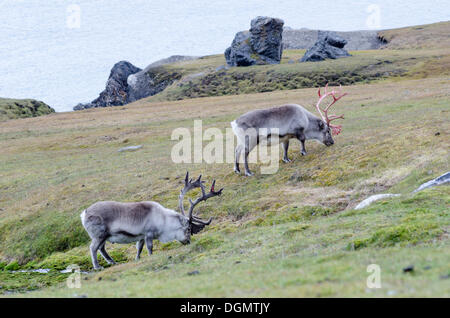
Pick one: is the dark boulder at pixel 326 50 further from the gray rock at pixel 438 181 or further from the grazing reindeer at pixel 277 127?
the gray rock at pixel 438 181

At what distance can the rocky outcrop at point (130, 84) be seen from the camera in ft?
484

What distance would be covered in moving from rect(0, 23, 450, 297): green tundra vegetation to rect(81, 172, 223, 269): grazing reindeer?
2.01 feet

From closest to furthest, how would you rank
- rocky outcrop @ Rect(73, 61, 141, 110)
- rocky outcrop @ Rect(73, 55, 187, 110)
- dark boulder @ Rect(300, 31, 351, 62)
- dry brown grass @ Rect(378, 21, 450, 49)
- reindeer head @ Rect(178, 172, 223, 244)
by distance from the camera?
reindeer head @ Rect(178, 172, 223, 244) < dark boulder @ Rect(300, 31, 351, 62) < dry brown grass @ Rect(378, 21, 450, 49) < rocky outcrop @ Rect(73, 55, 187, 110) < rocky outcrop @ Rect(73, 61, 141, 110)

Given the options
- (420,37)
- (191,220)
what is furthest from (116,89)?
(191,220)

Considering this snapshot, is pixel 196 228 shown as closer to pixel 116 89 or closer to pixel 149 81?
pixel 149 81

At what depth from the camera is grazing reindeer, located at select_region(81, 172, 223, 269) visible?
13891 mm

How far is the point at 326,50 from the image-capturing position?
4911 inches

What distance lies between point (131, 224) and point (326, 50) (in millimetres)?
118922

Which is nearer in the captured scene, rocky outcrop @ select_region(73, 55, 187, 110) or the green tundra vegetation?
the green tundra vegetation

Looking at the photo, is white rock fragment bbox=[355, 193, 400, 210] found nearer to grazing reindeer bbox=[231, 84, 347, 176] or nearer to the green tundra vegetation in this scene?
the green tundra vegetation

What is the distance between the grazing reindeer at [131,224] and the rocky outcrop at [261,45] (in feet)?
379

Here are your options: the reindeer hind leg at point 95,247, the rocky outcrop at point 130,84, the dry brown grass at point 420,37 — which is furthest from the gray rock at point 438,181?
the dry brown grass at point 420,37
